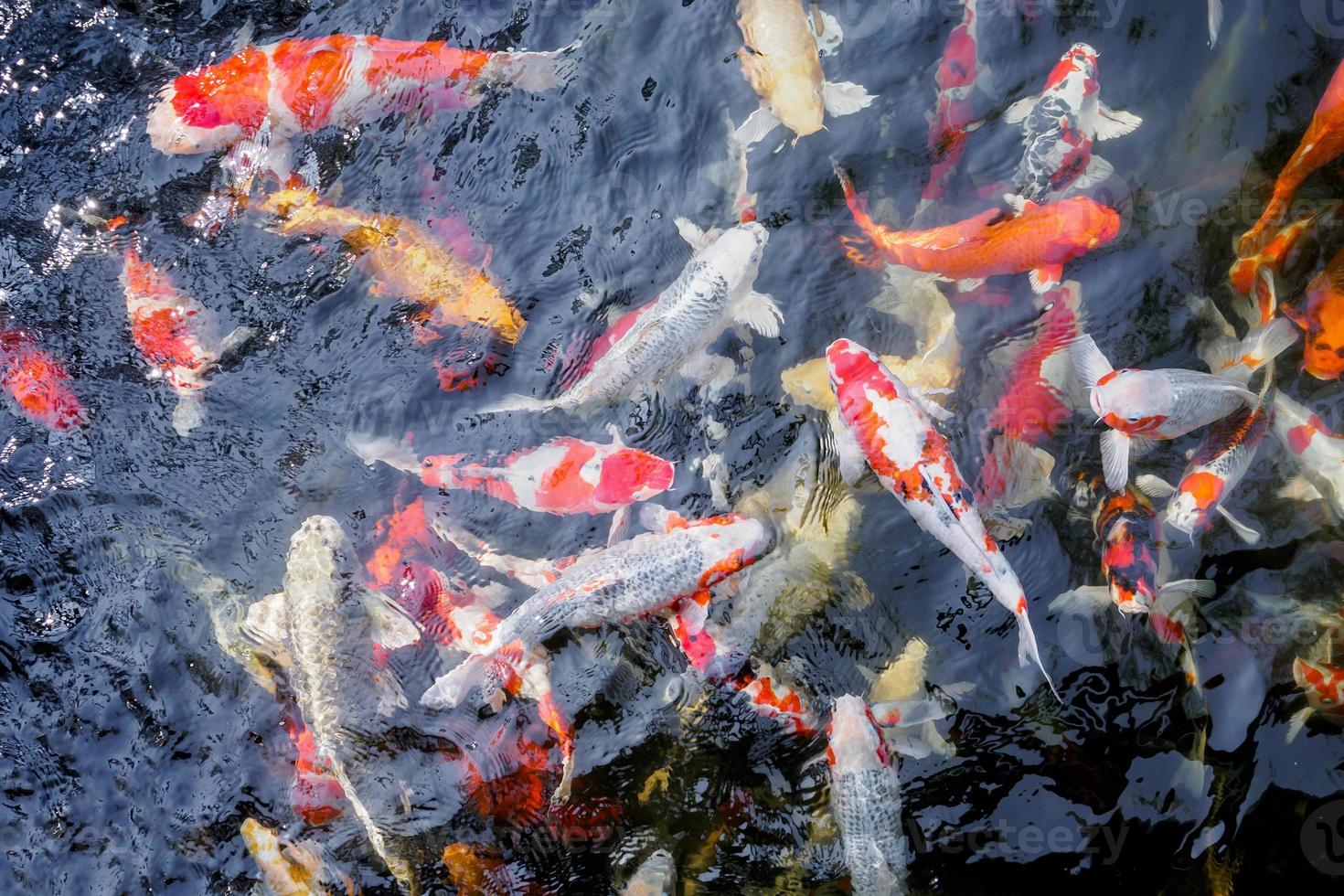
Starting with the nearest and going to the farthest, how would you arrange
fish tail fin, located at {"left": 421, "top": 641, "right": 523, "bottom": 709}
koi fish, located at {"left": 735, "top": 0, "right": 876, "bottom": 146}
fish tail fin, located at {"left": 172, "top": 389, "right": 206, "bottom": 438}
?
fish tail fin, located at {"left": 421, "top": 641, "right": 523, "bottom": 709}
koi fish, located at {"left": 735, "top": 0, "right": 876, "bottom": 146}
fish tail fin, located at {"left": 172, "top": 389, "right": 206, "bottom": 438}

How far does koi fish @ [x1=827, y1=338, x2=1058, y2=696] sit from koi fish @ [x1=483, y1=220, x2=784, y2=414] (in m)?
0.65

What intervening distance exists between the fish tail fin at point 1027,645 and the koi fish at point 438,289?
3205mm

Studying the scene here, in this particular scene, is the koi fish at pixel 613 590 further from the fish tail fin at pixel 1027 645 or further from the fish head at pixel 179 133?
the fish head at pixel 179 133

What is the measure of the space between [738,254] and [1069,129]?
199cm

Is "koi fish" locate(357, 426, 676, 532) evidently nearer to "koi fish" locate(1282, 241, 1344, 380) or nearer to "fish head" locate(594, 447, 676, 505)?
"fish head" locate(594, 447, 676, 505)

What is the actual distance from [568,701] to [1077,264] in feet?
12.4

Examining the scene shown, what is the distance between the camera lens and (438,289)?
5.39m

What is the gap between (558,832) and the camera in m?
4.89

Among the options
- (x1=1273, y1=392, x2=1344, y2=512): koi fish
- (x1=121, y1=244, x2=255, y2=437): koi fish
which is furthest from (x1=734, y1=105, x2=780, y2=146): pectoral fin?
(x1=121, y1=244, x2=255, y2=437): koi fish

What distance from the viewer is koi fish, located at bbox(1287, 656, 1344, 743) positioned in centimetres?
437

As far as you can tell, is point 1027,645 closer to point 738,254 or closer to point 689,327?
point 689,327
